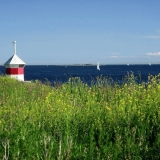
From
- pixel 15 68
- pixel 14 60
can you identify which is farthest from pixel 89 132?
pixel 14 60

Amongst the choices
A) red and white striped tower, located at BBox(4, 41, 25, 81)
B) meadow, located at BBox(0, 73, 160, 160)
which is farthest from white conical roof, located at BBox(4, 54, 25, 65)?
meadow, located at BBox(0, 73, 160, 160)

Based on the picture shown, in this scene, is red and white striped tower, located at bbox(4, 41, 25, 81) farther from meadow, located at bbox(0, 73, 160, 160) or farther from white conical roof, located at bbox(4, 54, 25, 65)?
meadow, located at bbox(0, 73, 160, 160)

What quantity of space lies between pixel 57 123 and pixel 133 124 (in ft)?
5.35

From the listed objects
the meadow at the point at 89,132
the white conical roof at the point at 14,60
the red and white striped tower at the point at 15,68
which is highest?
the white conical roof at the point at 14,60

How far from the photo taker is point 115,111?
7.75 meters

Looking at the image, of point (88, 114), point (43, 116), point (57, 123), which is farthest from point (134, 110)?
point (43, 116)

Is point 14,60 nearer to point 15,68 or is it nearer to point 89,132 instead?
point 15,68

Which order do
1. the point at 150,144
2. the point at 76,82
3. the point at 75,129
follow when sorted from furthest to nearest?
the point at 76,82 → the point at 75,129 → the point at 150,144

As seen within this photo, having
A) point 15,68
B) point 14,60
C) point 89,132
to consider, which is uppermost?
point 14,60

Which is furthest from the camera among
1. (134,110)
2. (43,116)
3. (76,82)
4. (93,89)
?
(76,82)

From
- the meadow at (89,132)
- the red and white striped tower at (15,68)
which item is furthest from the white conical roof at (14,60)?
the meadow at (89,132)

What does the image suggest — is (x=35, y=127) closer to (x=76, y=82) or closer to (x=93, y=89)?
(x=93, y=89)

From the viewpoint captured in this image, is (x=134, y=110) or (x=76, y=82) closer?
(x=134, y=110)

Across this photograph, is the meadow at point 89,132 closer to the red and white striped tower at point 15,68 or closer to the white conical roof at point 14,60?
the red and white striped tower at point 15,68
